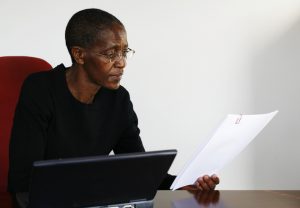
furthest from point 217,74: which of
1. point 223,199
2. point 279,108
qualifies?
point 223,199

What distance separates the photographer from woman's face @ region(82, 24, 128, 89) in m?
1.43

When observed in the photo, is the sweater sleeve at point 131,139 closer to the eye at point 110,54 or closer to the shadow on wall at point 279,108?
the eye at point 110,54

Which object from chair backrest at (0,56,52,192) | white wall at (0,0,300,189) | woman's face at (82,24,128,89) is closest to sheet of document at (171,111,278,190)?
woman's face at (82,24,128,89)

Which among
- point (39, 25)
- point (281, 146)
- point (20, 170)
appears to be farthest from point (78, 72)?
point (281, 146)

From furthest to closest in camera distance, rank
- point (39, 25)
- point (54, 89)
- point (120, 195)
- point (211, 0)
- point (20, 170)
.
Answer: point (211, 0) < point (39, 25) < point (54, 89) < point (20, 170) < point (120, 195)

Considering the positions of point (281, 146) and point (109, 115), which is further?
point (281, 146)

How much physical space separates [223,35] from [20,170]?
142 centimetres

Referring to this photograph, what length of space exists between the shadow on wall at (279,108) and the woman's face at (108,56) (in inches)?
47.4

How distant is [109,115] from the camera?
160 cm

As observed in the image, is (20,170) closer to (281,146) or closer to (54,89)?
(54,89)

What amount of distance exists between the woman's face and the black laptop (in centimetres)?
49

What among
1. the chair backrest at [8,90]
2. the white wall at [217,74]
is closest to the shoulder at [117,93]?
the chair backrest at [8,90]

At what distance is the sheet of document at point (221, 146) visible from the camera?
4.14 feet

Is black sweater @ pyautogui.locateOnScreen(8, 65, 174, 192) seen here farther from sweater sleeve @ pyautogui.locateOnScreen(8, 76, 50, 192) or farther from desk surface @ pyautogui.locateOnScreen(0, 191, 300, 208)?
desk surface @ pyautogui.locateOnScreen(0, 191, 300, 208)
